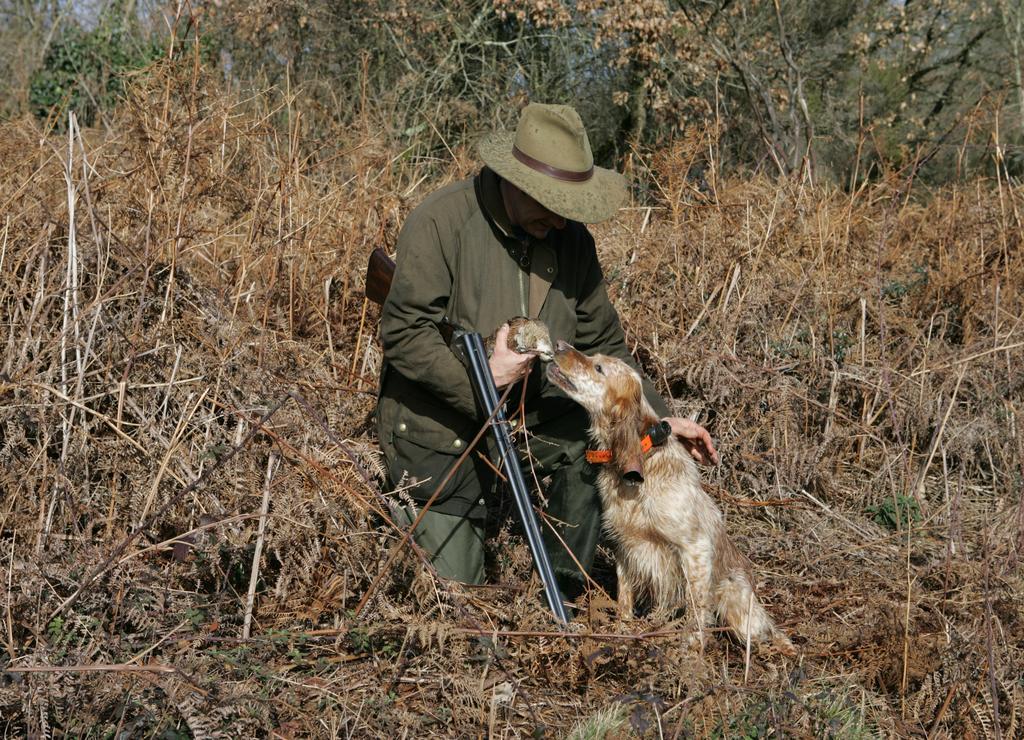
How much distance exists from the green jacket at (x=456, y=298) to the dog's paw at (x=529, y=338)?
0.10 meters

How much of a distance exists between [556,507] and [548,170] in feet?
4.65

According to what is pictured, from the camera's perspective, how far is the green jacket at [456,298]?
3557mm

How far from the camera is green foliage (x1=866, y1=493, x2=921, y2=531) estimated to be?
483cm

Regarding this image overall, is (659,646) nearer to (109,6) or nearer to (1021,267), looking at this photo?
(1021,267)

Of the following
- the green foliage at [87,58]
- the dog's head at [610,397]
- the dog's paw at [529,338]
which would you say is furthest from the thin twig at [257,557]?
A: the green foliage at [87,58]

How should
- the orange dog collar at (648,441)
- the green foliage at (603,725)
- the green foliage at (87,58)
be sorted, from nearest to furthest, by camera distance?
the green foliage at (603,725)
the orange dog collar at (648,441)
the green foliage at (87,58)

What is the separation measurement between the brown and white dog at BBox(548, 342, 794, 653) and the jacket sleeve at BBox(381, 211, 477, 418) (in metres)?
0.38

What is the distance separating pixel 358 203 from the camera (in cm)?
552

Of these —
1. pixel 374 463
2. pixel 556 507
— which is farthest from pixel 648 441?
pixel 374 463

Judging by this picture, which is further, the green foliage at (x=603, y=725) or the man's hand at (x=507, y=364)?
the man's hand at (x=507, y=364)

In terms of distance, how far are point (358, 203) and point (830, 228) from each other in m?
2.90

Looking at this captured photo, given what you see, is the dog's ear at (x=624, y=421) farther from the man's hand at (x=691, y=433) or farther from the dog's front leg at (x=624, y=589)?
the dog's front leg at (x=624, y=589)

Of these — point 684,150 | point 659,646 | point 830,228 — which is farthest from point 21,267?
point 830,228

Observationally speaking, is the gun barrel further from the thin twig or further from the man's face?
the thin twig
